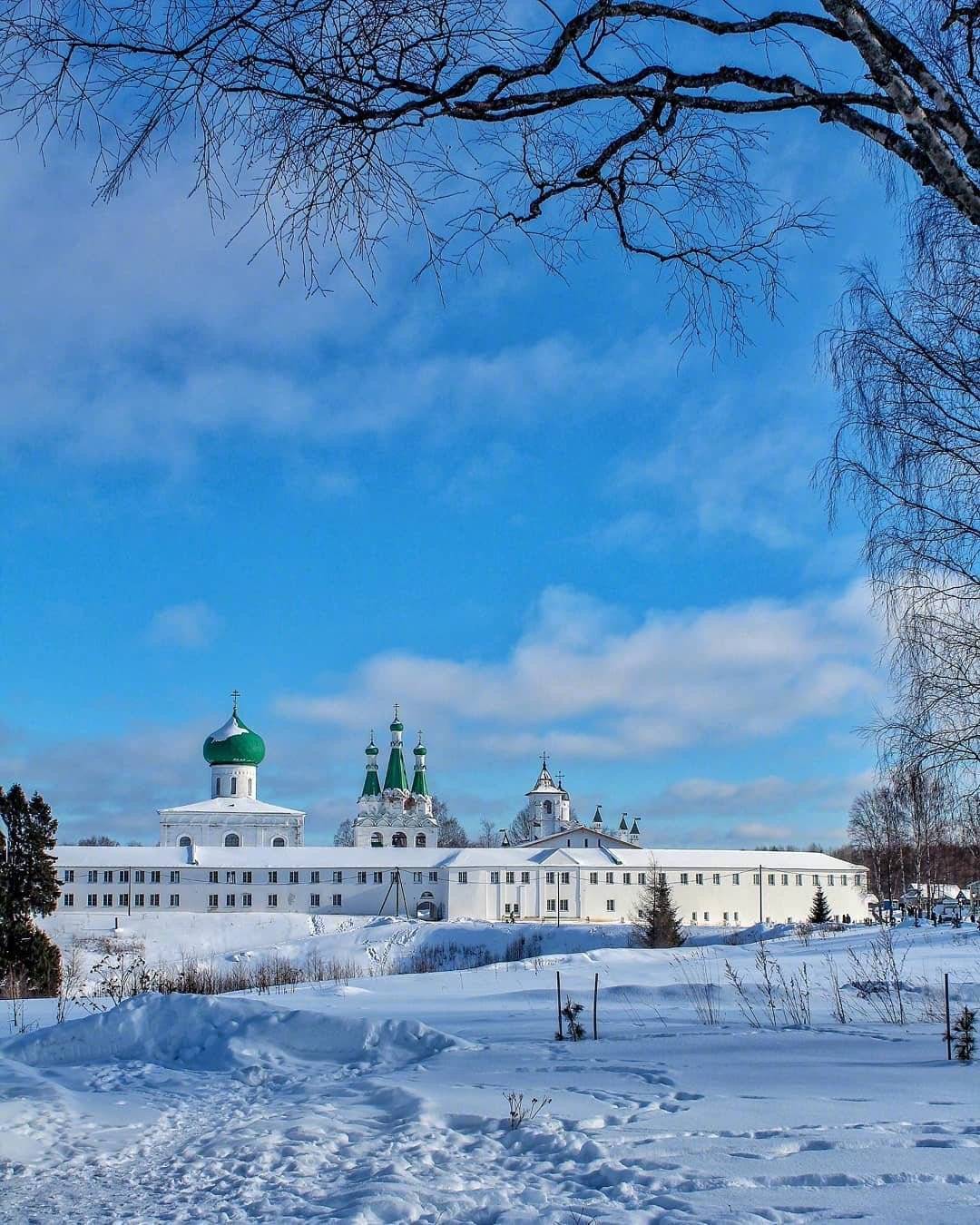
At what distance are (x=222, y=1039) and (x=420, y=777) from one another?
73.4 m

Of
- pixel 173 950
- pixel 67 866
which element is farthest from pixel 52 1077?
pixel 67 866

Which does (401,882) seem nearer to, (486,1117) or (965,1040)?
(965,1040)

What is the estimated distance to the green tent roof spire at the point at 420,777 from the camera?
3204 inches

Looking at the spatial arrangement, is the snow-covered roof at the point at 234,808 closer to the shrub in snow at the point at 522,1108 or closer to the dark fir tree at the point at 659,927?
the dark fir tree at the point at 659,927

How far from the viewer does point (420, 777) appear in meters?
81.6

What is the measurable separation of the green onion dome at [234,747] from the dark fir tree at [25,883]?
1730 inches

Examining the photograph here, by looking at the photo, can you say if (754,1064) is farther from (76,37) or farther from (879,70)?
(76,37)

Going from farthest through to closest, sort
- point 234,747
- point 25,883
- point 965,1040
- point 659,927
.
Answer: point 234,747, point 659,927, point 25,883, point 965,1040

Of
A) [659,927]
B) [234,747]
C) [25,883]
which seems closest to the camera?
[25,883]

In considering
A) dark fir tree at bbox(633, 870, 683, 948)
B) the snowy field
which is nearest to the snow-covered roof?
→ dark fir tree at bbox(633, 870, 683, 948)

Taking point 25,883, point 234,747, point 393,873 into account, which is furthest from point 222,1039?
point 234,747

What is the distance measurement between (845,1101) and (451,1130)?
205 centimetres

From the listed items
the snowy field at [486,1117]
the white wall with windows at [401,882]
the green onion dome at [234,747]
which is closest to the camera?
the snowy field at [486,1117]

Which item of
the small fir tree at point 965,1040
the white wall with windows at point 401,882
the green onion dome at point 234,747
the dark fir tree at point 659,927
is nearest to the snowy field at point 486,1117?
the small fir tree at point 965,1040
